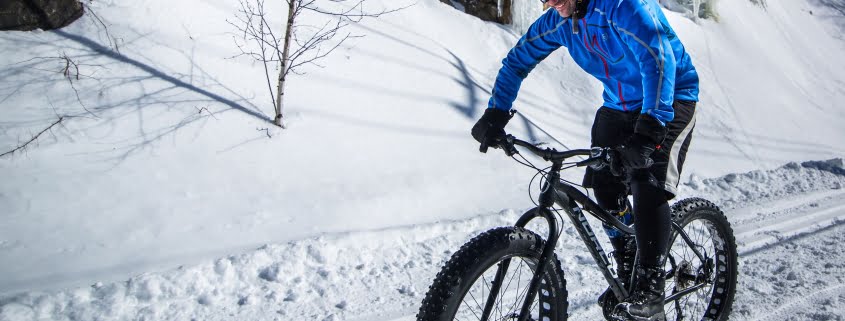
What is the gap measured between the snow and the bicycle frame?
93cm

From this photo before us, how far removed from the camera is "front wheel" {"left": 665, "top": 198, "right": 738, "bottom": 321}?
299 cm

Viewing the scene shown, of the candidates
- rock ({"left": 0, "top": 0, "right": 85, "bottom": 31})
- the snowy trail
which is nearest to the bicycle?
the snowy trail

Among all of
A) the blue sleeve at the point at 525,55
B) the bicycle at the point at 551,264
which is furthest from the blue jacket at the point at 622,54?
the bicycle at the point at 551,264

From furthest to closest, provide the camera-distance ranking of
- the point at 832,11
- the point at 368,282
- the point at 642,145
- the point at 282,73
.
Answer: the point at 832,11, the point at 282,73, the point at 368,282, the point at 642,145

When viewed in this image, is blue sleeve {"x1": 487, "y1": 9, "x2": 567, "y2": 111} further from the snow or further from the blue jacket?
the snow

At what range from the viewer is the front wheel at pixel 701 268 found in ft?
9.82

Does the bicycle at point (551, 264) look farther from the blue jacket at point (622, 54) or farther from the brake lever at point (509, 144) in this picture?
the blue jacket at point (622, 54)

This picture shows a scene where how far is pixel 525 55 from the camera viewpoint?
273 centimetres

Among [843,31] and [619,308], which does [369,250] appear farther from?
[843,31]

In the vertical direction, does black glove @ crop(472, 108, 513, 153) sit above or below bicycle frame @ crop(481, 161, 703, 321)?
above

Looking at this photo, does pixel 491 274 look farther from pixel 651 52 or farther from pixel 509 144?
pixel 651 52

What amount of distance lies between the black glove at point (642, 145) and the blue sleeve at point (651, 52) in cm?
4

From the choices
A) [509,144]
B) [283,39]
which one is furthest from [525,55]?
[283,39]

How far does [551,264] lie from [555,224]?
22cm
